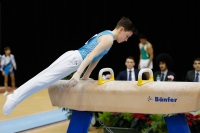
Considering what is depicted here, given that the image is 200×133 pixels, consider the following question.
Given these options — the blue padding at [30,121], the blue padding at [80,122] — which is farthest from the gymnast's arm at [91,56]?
the blue padding at [30,121]

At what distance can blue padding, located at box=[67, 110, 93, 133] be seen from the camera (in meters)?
3.80

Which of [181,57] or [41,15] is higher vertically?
[41,15]

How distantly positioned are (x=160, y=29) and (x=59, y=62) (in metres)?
6.58

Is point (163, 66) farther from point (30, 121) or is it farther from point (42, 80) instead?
point (42, 80)

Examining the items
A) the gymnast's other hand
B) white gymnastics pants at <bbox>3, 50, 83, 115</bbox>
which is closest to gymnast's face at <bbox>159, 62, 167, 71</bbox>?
white gymnastics pants at <bbox>3, 50, 83, 115</bbox>

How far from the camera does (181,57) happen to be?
949cm

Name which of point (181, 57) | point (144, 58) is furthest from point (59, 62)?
point (181, 57)

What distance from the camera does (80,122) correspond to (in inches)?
150

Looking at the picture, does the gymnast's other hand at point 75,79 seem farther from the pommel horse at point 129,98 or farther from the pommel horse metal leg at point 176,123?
the pommel horse metal leg at point 176,123

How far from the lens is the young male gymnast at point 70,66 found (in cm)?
349

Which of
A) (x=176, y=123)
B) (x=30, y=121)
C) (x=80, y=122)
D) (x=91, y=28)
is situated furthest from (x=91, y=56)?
(x=91, y=28)

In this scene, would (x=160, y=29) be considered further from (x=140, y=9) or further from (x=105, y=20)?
(x=105, y=20)

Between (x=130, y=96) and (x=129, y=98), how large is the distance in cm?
2

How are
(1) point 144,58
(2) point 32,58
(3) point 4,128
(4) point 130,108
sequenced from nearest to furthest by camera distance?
(4) point 130,108
(3) point 4,128
(1) point 144,58
(2) point 32,58
